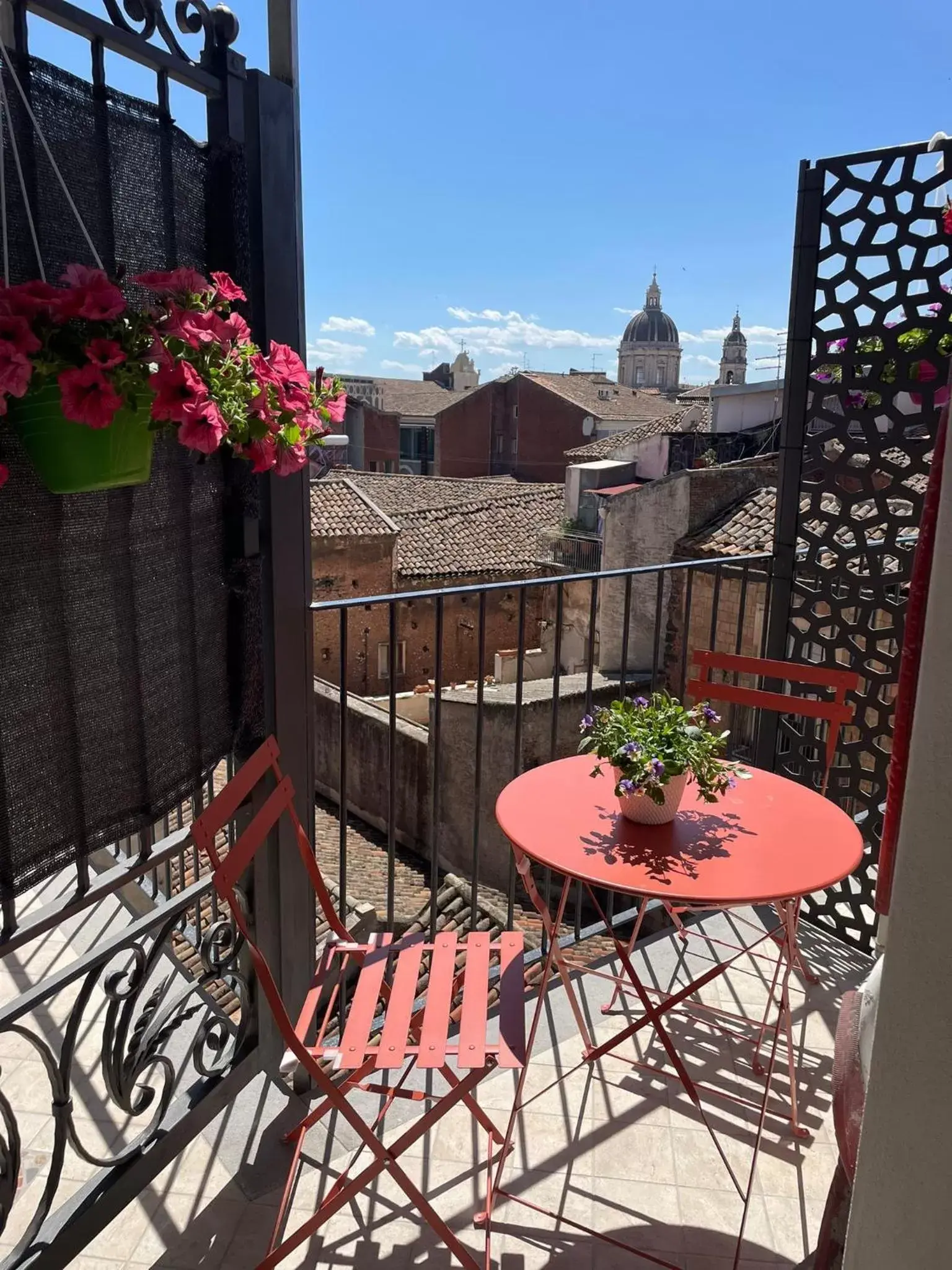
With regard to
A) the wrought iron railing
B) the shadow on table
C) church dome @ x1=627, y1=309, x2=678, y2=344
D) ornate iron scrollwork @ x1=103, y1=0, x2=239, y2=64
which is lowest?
the wrought iron railing

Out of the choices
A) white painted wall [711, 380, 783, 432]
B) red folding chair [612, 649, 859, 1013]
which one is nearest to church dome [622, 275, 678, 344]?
white painted wall [711, 380, 783, 432]

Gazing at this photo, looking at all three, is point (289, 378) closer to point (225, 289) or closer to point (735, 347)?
point (225, 289)

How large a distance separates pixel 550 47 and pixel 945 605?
8058 millimetres

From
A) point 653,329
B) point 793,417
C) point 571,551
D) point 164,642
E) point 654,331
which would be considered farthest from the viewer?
point 653,329

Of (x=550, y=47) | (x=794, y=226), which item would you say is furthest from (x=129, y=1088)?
(x=550, y=47)

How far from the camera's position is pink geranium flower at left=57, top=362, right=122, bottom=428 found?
129 centimetres

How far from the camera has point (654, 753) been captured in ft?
6.72

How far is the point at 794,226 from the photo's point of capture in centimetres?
299

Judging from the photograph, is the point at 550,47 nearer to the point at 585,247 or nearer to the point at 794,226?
the point at 794,226

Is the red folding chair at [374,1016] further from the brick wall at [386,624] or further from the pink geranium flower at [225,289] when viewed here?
the brick wall at [386,624]

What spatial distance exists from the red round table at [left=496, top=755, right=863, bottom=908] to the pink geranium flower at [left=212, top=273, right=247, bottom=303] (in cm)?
127

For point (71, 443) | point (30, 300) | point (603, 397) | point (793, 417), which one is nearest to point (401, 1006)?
point (71, 443)

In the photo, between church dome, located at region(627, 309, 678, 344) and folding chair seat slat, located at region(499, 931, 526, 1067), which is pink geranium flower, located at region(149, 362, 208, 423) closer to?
folding chair seat slat, located at region(499, 931, 526, 1067)

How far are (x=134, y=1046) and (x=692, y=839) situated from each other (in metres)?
1.35
